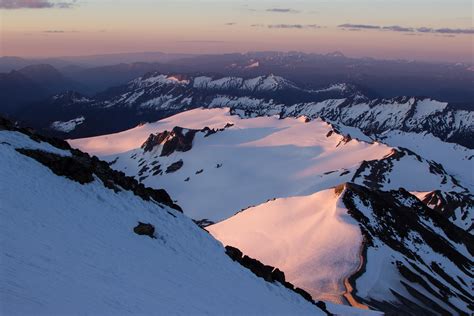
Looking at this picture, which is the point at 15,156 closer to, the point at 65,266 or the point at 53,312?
the point at 65,266

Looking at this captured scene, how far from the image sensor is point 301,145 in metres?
194

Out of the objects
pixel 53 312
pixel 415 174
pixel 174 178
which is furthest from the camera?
pixel 174 178

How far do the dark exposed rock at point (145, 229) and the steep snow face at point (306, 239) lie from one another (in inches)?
799

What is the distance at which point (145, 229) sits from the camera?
25.4 meters

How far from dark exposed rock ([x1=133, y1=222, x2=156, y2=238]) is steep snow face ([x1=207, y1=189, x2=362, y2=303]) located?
A: 20291mm

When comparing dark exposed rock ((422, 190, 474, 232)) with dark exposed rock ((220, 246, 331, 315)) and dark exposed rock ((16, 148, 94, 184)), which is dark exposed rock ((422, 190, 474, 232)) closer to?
dark exposed rock ((220, 246, 331, 315))

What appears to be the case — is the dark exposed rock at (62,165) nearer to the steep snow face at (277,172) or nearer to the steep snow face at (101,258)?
the steep snow face at (101,258)

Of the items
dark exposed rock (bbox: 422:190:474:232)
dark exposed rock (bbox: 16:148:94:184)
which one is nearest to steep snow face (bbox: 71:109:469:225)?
dark exposed rock (bbox: 422:190:474:232)

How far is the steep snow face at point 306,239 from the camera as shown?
4631 centimetres

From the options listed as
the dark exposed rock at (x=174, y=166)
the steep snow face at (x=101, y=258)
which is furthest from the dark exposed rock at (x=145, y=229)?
the dark exposed rock at (x=174, y=166)

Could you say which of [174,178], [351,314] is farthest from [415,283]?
[174,178]

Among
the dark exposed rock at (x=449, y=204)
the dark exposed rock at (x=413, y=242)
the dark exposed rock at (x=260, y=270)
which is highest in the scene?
the dark exposed rock at (x=260, y=270)

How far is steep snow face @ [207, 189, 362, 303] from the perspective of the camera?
46312mm

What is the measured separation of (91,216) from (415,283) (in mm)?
38005
